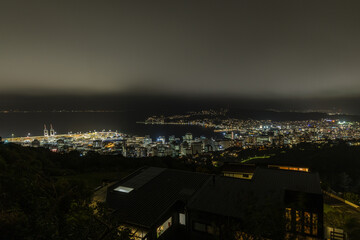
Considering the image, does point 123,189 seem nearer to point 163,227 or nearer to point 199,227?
point 163,227

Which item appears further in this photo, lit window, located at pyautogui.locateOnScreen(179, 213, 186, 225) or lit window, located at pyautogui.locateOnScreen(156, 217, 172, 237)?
lit window, located at pyautogui.locateOnScreen(179, 213, 186, 225)

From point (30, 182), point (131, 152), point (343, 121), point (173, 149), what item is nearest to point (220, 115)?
point (343, 121)

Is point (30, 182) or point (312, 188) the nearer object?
point (30, 182)

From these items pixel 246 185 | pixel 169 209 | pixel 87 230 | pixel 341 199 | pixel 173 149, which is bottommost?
pixel 173 149

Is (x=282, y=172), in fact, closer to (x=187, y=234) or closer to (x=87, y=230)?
(x=187, y=234)

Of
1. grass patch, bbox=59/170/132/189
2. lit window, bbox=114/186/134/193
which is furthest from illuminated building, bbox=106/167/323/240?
grass patch, bbox=59/170/132/189

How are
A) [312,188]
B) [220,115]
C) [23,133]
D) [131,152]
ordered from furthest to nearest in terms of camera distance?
1. [220,115]
2. [23,133]
3. [131,152]
4. [312,188]

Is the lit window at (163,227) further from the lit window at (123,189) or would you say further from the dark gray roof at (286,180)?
the dark gray roof at (286,180)

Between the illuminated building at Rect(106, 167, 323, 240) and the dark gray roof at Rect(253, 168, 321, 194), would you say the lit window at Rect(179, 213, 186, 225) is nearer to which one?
the illuminated building at Rect(106, 167, 323, 240)

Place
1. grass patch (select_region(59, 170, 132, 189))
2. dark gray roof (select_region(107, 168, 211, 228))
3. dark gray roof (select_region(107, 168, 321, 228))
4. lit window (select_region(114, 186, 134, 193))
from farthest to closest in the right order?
grass patch (select_region(59, 170, 132, 189))
lit window (select_region(114, 186, 134, 193))
dark gray roof (select_region(107, 168, 211, 228))
dark gray roof (select_region(107, 168, 321, 228))
